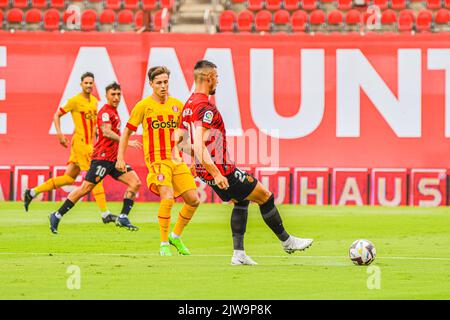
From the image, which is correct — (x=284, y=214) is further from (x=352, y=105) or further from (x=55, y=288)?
(x=55, y=288)

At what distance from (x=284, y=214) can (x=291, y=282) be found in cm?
1087

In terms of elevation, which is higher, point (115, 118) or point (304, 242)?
point (115, 118)

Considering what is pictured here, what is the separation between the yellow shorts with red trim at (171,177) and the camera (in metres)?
14.9

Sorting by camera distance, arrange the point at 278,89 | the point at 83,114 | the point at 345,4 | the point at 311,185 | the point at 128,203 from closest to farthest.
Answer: the point at 128,203 < the point at 83,114 < the point at 311,185 < the point at 278,89 < the point at 345,4

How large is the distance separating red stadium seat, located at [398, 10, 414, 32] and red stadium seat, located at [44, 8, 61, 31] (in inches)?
326

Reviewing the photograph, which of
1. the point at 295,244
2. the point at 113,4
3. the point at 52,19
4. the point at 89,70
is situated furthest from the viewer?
the point at 113,4

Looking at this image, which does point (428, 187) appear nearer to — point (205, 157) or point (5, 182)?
point (5, 182)

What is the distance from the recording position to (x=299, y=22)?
27.7 meters

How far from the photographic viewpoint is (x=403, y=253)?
1485cm

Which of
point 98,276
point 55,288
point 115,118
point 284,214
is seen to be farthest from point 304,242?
point 284,214

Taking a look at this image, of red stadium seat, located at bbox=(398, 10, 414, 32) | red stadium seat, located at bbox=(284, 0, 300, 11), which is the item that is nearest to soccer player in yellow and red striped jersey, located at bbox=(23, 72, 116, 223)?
red stadium seat, located at bbox=(284, 0, 300, 11)

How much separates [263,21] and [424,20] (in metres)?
3.85

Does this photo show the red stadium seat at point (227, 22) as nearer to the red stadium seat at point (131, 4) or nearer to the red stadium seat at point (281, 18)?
the red stadium seat at point (281, 18)

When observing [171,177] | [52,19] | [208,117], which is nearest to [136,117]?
[171,177]
